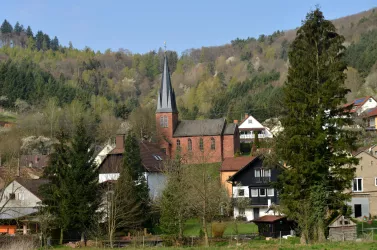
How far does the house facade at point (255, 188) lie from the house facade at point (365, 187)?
262 inches

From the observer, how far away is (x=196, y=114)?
118625 mm

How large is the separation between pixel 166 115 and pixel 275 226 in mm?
41126

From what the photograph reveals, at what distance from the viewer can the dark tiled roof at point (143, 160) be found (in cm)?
5474

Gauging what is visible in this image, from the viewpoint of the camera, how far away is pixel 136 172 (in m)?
45.4

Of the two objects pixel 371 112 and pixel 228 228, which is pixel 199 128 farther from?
pixel 228 228

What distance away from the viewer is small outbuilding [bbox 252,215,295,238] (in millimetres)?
37541

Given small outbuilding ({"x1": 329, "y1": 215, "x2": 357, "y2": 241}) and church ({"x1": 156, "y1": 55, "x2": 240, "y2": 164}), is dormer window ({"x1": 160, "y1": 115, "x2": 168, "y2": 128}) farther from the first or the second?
small outbuilding ({"x1": 329, "y1": 215, "x2": 357, "y2": 241})

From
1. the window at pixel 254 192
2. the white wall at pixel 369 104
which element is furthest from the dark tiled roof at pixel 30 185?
the white wall at pixel 369 104

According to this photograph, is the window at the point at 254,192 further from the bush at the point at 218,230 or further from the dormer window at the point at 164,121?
the dormer window at the point at 164,121

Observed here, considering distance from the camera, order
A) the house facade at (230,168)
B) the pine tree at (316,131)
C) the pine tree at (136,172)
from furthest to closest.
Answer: the house facade at (230,168)
the pine tree at (136,172)
the pine tree at (316,131)

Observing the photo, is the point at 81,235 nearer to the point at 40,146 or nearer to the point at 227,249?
the point at 227,249

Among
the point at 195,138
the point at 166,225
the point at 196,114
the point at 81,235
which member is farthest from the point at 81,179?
the point at 196,114

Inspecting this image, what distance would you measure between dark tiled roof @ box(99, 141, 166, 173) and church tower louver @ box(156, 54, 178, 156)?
15.3 m

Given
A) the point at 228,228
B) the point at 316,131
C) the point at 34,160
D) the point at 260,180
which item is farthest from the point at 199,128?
the point at 316,131
